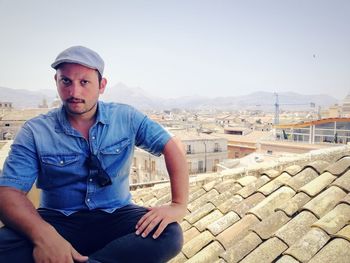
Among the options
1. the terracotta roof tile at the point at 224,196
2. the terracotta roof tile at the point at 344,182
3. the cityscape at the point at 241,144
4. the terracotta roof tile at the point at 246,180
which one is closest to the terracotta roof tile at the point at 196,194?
the terracotta roof tile at the point at 224,196

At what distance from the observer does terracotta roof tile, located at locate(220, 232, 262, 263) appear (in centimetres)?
270

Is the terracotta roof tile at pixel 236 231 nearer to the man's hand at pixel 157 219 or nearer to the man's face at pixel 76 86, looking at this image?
the man's hand at pixel 157 219

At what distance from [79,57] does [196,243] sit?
6.99 ft

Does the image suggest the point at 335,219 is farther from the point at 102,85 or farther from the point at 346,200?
the point at 102,85

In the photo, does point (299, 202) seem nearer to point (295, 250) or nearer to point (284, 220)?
point (284, 220)

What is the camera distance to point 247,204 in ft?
11.6

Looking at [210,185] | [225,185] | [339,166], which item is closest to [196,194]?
[210,185]

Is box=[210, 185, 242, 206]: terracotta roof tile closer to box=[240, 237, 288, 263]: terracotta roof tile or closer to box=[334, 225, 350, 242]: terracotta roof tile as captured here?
box=[240, 237, 288, 263]: terracotta roof tile

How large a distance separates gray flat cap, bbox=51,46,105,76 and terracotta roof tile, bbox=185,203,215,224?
2.32m

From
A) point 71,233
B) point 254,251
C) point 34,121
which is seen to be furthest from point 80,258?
point 254,251

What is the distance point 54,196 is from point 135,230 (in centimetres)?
52

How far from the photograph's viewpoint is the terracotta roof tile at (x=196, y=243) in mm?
3035

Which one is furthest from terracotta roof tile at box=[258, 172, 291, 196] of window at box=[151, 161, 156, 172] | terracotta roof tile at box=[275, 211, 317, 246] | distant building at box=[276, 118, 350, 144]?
window at box=[151, 161, 156, 172]

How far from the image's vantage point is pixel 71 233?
6.12 ft
